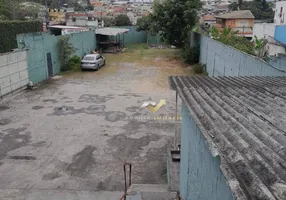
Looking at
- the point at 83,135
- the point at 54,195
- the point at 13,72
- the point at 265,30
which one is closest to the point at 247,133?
the point at 54,195

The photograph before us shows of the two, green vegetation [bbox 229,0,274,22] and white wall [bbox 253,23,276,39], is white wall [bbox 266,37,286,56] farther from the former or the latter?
green vegetation [bbox 229,0,274,22]

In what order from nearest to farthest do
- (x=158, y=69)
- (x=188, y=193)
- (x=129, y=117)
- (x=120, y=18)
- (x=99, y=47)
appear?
(x=188, y=193)
(x=129, y=117)
(x=158, y=69)
(x=99, y=47)
(x=120, y=18)

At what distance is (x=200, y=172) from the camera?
480cm

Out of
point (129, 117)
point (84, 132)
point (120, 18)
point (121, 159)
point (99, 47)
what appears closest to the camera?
point (121, 159)

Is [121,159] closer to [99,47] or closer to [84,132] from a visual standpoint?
[84,132]

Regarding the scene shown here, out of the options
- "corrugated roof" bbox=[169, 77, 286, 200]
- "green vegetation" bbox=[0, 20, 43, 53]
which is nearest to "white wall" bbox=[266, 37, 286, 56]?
"corrugated roof" bbox=[169, 77, 286, 200]

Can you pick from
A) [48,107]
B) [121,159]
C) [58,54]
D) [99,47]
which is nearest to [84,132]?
[121,159]

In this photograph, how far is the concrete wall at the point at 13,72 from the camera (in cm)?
1615

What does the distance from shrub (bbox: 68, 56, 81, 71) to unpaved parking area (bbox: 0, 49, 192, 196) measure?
13.1 ft

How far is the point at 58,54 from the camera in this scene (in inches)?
914

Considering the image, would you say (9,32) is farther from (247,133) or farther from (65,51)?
(247,133)

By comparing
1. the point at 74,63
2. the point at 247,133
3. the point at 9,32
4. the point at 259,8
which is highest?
the point at 259,8

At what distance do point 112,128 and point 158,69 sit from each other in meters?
13.6

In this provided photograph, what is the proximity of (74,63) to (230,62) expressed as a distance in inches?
527
